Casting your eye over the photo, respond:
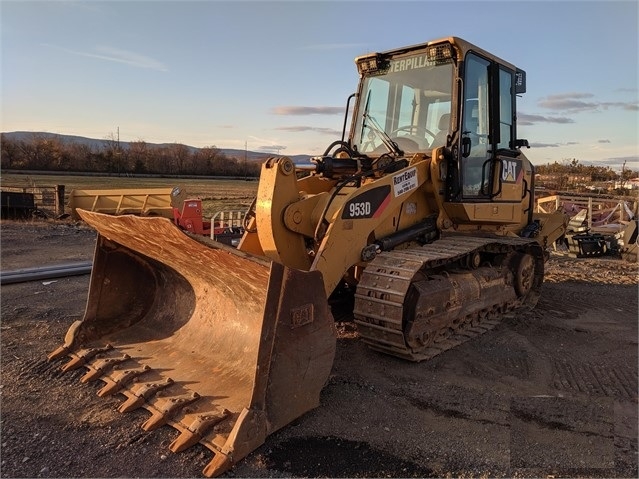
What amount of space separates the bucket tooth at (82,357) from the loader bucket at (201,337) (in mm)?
11

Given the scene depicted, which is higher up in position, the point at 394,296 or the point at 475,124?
the point at 475,124

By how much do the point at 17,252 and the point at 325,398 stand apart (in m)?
9.44

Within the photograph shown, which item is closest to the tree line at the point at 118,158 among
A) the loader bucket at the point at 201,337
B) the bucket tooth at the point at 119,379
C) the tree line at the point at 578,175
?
the tree line at the point at 578,175

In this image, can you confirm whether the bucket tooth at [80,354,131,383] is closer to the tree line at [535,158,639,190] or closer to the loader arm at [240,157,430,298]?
the loader arm at [240,157,430,298]

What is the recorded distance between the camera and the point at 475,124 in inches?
232

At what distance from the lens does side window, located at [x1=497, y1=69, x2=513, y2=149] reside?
253 inches

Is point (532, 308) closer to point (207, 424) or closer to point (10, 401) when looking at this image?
point (207, 424)

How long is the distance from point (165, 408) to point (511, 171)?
5151mm

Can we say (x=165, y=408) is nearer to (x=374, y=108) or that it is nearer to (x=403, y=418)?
(x=403, y=418)

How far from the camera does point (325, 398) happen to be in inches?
157

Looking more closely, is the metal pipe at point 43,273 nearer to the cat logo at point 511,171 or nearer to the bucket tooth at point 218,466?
the bucket tooth at point 218,466

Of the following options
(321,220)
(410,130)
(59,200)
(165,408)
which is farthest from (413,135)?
(59,200)

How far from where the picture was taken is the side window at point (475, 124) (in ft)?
18.7

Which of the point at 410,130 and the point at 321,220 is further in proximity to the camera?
the point at 410,130
